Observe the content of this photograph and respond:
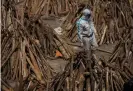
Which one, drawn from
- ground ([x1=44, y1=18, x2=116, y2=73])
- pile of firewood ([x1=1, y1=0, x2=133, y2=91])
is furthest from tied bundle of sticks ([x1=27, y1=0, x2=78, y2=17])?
pile of firewood ([x1=1, y1=0, x2=133, y2=91])

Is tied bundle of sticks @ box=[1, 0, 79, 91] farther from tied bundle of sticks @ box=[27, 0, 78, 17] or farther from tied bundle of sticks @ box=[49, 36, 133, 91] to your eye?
tied bundle of sticks @ box=[27, 0, 78, 17]

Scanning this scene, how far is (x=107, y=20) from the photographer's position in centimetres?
1736

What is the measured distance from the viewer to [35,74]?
11.1 metres

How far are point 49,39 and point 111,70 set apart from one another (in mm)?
4654

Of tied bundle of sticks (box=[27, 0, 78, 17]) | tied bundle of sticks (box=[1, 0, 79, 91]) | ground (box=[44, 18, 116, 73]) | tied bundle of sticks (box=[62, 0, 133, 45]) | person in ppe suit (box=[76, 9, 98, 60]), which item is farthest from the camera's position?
tied bundle of sticks (box=[27, 0, 78, 17])

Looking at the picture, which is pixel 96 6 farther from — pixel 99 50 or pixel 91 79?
pixel 91 79

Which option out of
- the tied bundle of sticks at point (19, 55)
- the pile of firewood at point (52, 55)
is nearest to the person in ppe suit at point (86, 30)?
the pile of firewood at point (52, 55)

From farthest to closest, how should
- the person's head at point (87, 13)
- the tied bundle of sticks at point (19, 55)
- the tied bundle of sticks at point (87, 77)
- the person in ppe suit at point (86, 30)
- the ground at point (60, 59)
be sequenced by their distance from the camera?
the ground at point (60, 59)
the person in ppe suit at point (86, 30)
the person's head at point (87, 13)
the tied bundle of sticks at point (19, 55)
the tied bundle of sticks at point (87, 77)

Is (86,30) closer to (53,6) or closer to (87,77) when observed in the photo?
(87,77)

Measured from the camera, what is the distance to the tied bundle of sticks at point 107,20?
55.1 ft

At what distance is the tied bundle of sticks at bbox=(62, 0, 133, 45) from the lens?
16.8 m

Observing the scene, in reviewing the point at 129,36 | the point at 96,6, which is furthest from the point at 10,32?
the point at 96,6

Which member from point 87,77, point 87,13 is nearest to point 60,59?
point 87,13

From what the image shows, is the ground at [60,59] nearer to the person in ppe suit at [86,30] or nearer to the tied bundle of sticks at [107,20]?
the tied bundle of sticks at [107,20]
